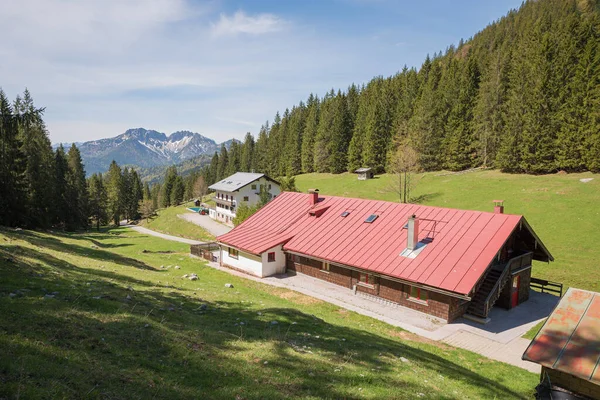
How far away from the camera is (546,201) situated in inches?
1673

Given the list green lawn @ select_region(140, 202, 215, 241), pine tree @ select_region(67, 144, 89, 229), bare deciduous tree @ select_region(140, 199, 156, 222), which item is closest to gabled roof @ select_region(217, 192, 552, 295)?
green lawn @ select_region(140, 202, 215, 241)

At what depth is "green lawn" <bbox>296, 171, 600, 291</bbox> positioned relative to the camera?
29.9 m

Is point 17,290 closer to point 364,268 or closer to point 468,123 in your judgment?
point 364,268

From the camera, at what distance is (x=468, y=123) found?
67.8 metres

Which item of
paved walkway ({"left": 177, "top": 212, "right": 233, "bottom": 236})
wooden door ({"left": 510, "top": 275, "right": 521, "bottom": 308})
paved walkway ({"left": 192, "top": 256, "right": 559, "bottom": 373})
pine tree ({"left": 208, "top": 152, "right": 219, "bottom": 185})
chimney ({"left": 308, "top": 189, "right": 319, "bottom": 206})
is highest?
pine tree ({"left": 208, "top": 152, "right": 219, "bottom": 185})

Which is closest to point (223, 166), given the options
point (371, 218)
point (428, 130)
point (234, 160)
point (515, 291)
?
point (234, 160)

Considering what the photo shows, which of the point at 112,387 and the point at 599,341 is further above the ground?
the point at 112,387

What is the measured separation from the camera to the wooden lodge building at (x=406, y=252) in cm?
2097

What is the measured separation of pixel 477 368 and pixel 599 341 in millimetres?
6001

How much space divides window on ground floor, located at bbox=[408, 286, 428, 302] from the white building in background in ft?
142

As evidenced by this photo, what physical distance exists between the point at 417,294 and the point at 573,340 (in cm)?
1210

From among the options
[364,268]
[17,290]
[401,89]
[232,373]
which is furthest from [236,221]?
[401,89]

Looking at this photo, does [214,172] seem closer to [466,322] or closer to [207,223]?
[207,223]

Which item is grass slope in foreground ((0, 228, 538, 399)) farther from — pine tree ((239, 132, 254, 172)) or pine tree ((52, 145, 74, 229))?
pine tree ((239, 132, 254, 172))
